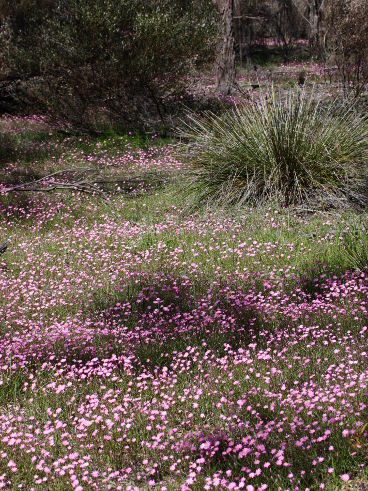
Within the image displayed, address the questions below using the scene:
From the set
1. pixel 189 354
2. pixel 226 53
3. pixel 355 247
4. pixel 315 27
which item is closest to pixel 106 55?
pixel 226 53

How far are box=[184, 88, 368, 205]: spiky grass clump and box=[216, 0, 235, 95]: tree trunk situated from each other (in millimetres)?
11289

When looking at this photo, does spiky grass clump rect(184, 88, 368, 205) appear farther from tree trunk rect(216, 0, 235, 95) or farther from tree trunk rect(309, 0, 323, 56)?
tree trunk rect(309, 0, 323, 56)

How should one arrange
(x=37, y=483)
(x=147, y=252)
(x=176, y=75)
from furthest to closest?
(x=176, y=75), (x=147, y=252), (x=37, y=483)

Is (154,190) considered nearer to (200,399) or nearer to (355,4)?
(200,399)

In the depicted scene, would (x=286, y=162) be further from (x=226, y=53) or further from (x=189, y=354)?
(x=226, y=53)

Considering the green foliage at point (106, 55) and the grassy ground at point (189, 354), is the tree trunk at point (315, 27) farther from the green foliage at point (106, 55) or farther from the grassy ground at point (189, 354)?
the grassy ground at point (189, 354)

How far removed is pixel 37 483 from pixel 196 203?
20.5 feet

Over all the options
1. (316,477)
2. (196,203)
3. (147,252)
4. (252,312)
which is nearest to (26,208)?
(196,203)

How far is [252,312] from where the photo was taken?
5.23 meters

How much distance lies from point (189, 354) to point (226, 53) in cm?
1768

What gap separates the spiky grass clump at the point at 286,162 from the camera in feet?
28.5

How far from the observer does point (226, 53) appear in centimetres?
2059

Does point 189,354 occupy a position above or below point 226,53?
below

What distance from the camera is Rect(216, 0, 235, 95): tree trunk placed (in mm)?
20016
